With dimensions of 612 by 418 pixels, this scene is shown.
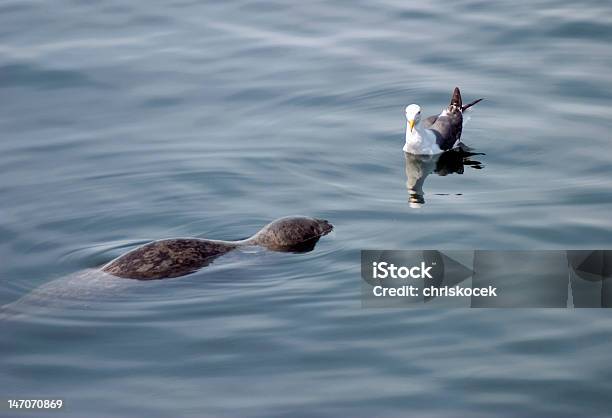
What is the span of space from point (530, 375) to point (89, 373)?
3.14m

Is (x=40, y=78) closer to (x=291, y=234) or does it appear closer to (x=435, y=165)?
(x=435, y=165)

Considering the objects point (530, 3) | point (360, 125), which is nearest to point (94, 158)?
point (360, 125)

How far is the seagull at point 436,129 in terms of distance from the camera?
1355 cm

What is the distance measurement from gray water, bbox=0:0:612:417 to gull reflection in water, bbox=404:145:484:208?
0.44 ft

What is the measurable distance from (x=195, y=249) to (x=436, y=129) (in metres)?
4.72

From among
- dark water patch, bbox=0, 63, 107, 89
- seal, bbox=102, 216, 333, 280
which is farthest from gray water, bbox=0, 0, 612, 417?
seal, bbox=102, 216, 333, 280

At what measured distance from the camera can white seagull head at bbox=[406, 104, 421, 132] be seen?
44.5 feet

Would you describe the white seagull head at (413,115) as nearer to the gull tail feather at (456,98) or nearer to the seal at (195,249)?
the gull tail feather at (456,98)

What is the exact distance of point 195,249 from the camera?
10.2 m

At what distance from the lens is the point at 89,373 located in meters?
8.44

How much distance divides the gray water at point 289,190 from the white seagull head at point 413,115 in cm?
40

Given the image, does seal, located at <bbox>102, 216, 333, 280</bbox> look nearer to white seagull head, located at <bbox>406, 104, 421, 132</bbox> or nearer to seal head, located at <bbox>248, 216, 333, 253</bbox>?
seal head, located at <bbox>248, 216, 333, 253</bbox>

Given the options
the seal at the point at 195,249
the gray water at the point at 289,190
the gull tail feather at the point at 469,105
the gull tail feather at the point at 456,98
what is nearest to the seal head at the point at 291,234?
the seal at the point at 195,249

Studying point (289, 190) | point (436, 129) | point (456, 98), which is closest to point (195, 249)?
point (289, 190)
